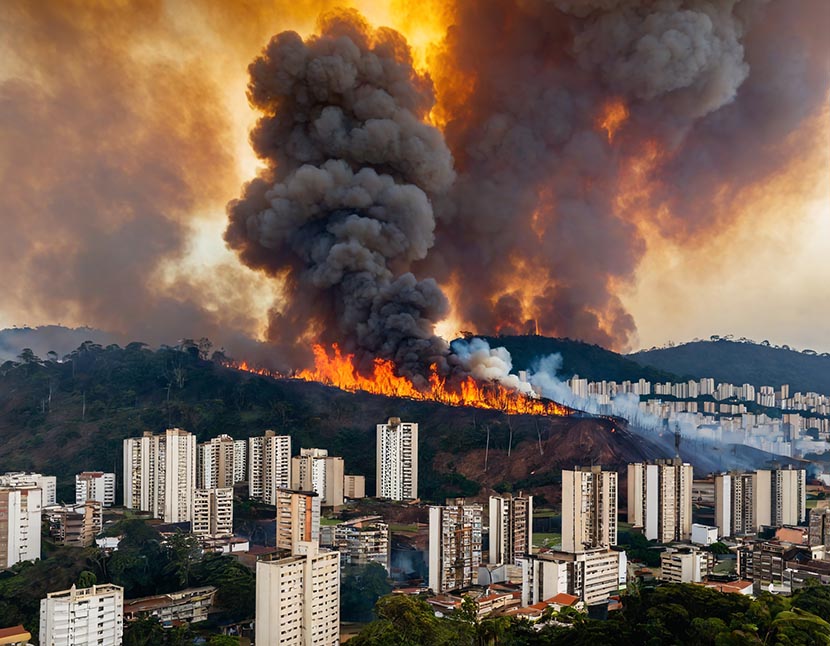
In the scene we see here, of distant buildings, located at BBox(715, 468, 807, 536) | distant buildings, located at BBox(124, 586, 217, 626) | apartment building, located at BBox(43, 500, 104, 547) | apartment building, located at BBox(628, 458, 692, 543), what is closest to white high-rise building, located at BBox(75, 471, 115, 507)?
apartment building, located at BBox(43, 500, 104, 547)

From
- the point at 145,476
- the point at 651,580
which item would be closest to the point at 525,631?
the point at 651,580

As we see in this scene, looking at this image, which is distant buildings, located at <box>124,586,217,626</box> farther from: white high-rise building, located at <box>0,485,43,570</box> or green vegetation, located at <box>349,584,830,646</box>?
green vegetation, located at <box>349,584,830,646</box>

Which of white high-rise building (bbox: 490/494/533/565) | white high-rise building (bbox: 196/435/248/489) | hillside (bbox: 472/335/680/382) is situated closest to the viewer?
white high-rise building (bbox: 490/494/533/565)

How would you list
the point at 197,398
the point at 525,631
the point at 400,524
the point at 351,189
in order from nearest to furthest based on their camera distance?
the point at 525,631, the point at 400,524, the point at 351,189, the point at 197,398

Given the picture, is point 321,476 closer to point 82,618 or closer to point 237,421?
point 237,421

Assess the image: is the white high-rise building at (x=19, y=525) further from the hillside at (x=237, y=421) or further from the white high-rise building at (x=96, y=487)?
the hillside at (x=237, y=421)

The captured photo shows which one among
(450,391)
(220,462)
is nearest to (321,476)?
(220,462)

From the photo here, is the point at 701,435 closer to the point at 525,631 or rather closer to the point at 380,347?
the point at 380,347

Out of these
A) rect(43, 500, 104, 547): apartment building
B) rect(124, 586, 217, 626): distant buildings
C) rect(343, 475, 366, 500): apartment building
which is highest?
rect(343, 475, 366, 500): apartment building
